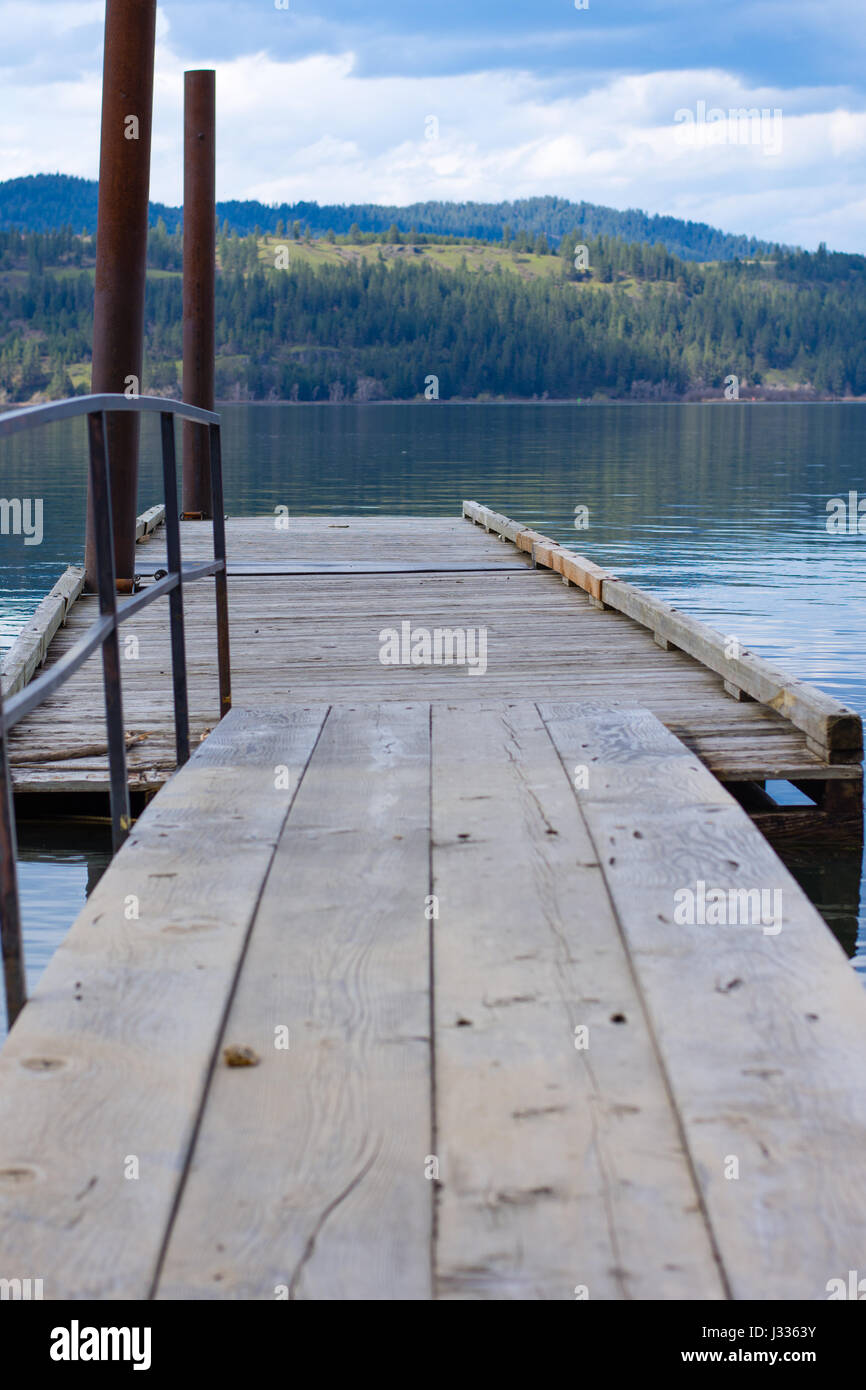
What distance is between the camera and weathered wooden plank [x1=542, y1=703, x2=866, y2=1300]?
6.52 feet

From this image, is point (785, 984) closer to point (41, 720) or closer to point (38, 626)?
point (41, 720)

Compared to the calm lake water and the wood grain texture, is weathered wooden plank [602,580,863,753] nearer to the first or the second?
the wood grain texture

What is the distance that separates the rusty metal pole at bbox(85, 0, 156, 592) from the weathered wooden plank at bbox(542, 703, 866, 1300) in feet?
19.6

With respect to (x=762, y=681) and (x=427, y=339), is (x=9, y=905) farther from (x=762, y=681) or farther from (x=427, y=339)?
(x=427, y=339)

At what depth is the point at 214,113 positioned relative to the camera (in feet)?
47.8

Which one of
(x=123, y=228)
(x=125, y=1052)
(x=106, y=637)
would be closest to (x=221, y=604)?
(x=106, y=637)

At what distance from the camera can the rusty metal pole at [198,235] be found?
1452cm

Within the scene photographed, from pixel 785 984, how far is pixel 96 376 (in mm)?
8039

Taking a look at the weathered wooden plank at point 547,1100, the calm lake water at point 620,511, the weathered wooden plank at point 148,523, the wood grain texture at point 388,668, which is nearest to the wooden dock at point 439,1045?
the weathered wooden plank at point 547,1100

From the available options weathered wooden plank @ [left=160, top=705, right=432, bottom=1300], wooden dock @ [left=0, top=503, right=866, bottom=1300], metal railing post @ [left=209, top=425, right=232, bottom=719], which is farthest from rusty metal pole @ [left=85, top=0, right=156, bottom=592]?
weathered wooden plank @ [left=160, top=705, right=432, bottom=1300]

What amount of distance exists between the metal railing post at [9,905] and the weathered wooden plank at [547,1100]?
2.82 ft

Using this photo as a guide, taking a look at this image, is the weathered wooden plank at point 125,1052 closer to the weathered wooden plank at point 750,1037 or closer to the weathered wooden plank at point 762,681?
the weathered wooden plank at point 750,1037

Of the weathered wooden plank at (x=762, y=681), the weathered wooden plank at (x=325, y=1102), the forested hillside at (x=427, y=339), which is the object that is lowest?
the weathered wooden plank at (x=325, y=1102)
